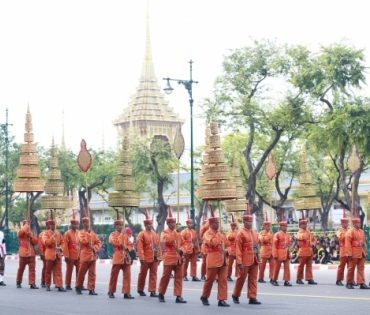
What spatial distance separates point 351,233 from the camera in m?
23.0

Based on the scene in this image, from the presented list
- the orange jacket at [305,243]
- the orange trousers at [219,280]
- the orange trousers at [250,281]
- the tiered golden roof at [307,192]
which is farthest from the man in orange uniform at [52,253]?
the tiered golden roof at [307,192]

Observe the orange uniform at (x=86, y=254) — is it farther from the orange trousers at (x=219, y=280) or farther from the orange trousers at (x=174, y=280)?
the orange trousers at (x=219, y=280)

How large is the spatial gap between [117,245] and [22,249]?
472 centimetres

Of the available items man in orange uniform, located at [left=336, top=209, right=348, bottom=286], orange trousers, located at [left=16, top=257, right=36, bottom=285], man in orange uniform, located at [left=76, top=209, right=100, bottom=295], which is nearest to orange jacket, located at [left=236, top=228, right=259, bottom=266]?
man in orange uniform, located at [left=76, top=209, right=100, bottom=295]

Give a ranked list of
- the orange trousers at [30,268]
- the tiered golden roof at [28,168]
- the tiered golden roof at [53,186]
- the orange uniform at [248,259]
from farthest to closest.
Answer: the tiered golden roof at [28,168] < the tiered golden roof at [53,186] < the orange trousers at [30,268] < the orange uniform at [248,259]

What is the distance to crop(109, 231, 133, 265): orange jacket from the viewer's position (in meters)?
21.3

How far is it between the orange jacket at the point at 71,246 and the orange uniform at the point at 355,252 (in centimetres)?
647

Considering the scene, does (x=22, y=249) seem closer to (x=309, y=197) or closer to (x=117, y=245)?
(x=117, y=245)

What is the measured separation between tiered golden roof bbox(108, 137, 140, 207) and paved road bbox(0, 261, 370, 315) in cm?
256

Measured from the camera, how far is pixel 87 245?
22.6 metres

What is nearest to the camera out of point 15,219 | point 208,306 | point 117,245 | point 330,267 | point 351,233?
point 208,306

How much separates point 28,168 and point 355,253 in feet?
33.7

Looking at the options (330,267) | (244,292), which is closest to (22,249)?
(244,292)

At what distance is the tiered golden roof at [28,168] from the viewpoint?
28.2 metres
